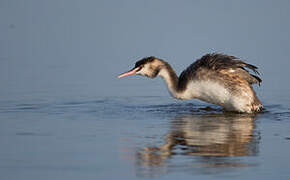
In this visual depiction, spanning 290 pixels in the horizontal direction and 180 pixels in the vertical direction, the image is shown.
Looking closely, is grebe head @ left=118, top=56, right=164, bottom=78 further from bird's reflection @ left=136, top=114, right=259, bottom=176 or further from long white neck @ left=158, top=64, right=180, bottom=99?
bird's reflection @ left=136, top=114, right=259, bottom=176

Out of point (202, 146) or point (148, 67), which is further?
point (148, 67)

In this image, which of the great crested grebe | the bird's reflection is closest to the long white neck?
the great crested grebe

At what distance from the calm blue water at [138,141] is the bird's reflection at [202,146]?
11 mm

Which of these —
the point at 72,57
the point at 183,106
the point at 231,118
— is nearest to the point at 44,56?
the point at 72,57

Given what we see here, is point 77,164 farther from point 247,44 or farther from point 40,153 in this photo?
point 247,44

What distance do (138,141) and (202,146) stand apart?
927 millimetres

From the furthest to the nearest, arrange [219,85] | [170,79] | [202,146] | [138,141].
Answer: [170,79], [219,85], [138,141], [202,146]

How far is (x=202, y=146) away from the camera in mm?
8625

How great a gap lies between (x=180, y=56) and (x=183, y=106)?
23.7 feet

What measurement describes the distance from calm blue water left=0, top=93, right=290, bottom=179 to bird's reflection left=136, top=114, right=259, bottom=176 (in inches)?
0.5

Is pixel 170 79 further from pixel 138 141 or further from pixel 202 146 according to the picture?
pixel 202 146

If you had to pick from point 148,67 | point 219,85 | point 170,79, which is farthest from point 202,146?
point 148,67

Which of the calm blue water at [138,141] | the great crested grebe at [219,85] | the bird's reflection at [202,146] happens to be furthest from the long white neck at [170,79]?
the bird's reflection at [202,146]

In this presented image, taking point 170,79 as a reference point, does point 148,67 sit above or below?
above
